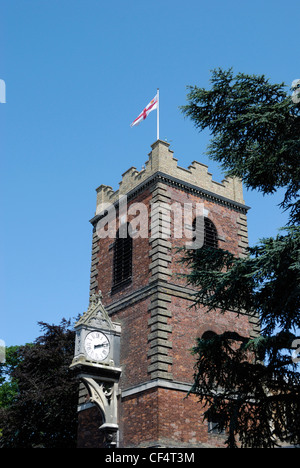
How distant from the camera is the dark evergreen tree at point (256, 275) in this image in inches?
552

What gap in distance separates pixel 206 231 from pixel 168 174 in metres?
3.09

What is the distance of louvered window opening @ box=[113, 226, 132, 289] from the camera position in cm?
2497

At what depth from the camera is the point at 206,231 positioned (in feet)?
83.5

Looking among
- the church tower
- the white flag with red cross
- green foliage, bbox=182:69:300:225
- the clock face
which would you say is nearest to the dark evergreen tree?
green foliage, bbox=182:69:300:225

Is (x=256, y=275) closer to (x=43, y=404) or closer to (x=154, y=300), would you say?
(x=154, y=300)

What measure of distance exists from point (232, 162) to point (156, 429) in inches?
376

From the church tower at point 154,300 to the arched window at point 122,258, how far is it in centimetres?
5

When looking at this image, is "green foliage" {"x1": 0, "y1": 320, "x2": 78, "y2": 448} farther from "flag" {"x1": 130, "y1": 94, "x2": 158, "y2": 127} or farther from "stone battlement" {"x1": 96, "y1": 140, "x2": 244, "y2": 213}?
"flag" {"x1": 130, "y1": 94, "x2": 158, "y2": 127}

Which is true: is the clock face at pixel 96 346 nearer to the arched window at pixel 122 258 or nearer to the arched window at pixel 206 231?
the arched window at pixel 122 258

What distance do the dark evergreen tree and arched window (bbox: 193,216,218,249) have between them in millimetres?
7862

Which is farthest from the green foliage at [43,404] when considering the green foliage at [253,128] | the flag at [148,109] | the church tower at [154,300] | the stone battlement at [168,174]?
the green foliage at [253,128]

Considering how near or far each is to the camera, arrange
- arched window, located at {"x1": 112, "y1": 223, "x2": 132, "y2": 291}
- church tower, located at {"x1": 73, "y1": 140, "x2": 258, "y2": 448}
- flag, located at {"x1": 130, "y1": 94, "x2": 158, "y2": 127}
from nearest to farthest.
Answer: church tower, located at {"x1": 73, "y1": 140, "x2": 258, "y2": 448} < arched window, located at {"x1": 112, "y1": 223, "x2": 132, "y2": 291} < flag, located at {"x1": 130, "y1": 94, "x2": 158, "y2": 127}

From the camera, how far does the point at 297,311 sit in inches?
549

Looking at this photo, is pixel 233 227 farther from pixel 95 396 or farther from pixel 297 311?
pixel 297 311
